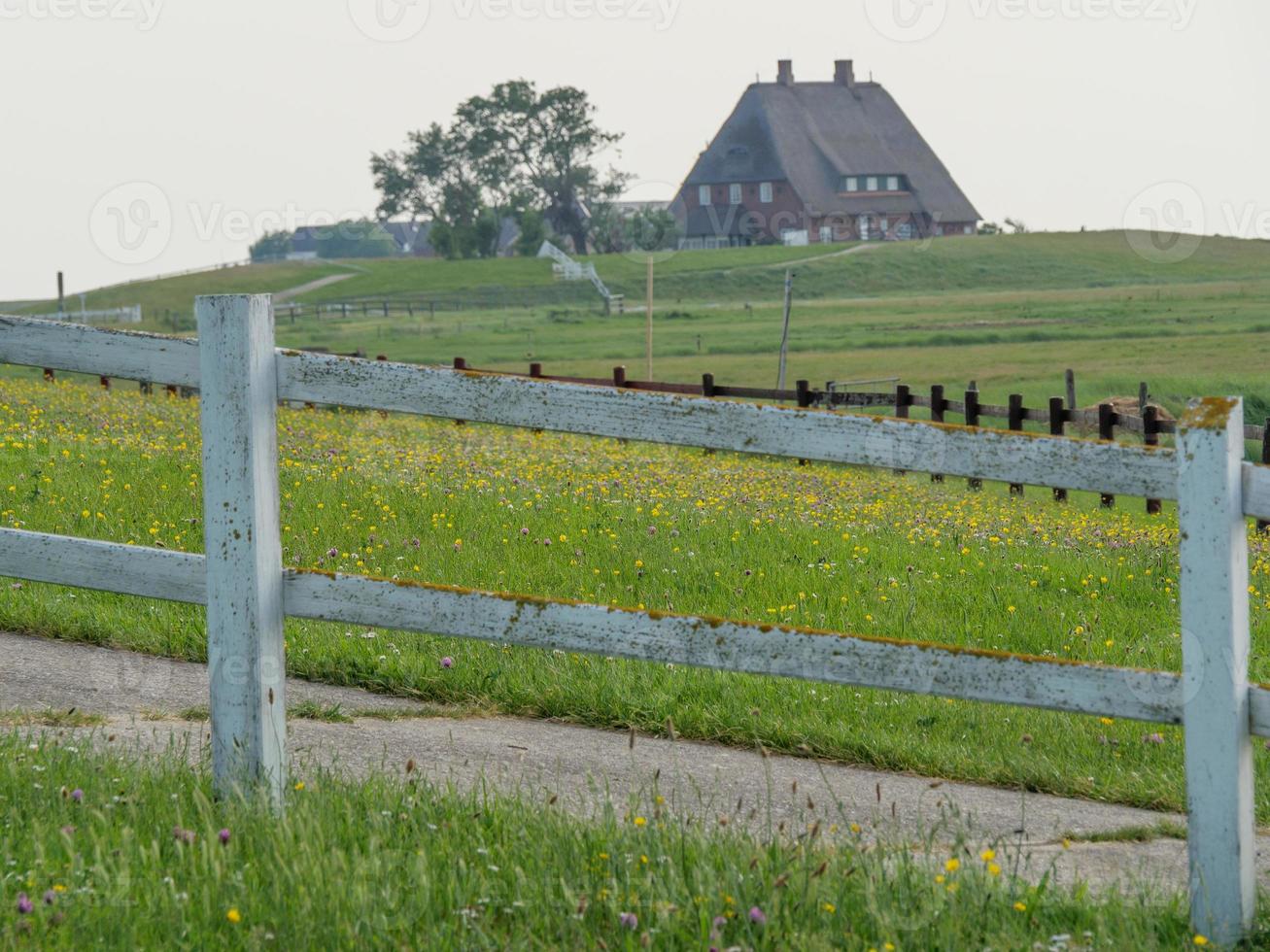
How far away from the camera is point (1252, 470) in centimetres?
343

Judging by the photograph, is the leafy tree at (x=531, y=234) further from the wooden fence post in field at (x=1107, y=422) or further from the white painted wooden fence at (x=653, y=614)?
the white painted wooden fence at (x=653, y=614)

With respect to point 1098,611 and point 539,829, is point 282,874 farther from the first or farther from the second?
point 1098,611

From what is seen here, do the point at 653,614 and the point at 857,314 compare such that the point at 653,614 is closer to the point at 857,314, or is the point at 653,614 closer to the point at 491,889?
the point at 491,889

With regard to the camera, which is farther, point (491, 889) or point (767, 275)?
point (767, 275)

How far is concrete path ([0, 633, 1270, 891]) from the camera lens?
452 centimetres

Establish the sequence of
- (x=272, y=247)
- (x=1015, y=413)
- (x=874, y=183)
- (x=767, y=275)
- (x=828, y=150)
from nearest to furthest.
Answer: (x=1015, y=413)
(x=767, y=275)
(x=828, y=150)
(x=874, y=183)
(x=272, y=247)

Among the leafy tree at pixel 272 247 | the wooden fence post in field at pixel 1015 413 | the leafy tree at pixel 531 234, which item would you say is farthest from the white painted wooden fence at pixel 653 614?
the leafy tree at pixel 272 247

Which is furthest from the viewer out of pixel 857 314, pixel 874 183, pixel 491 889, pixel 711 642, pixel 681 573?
pixel 874 183

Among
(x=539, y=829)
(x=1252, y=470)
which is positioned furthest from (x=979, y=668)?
(x=539, y=829)

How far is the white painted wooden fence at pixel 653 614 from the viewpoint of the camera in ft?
11.3

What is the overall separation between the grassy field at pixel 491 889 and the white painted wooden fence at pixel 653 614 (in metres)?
0.36

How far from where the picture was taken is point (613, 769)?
5328mm

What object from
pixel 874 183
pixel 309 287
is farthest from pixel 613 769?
pixel 874 183

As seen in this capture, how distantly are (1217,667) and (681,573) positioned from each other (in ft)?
17.7
